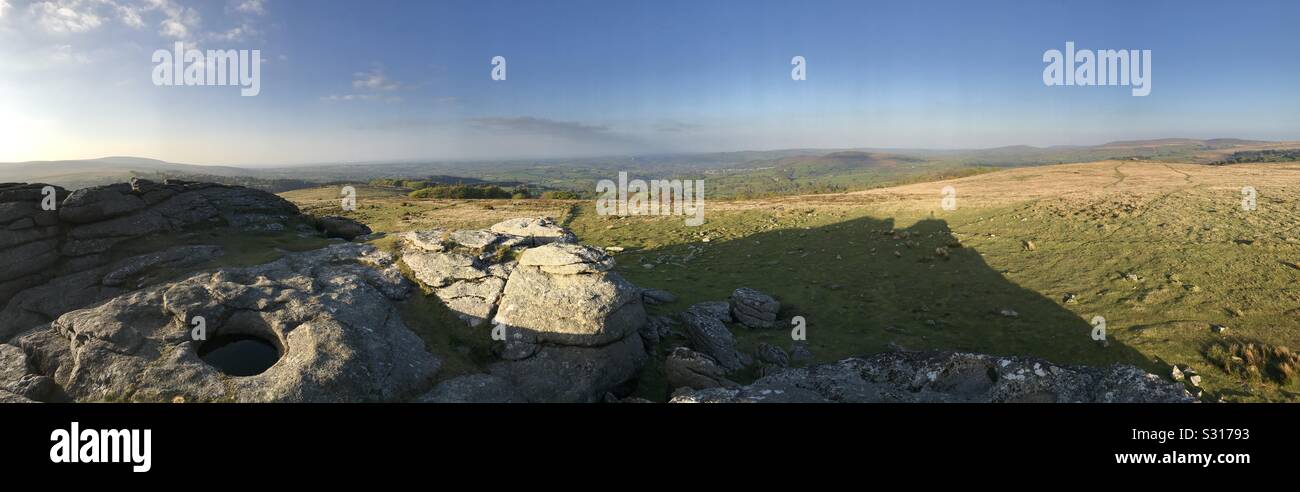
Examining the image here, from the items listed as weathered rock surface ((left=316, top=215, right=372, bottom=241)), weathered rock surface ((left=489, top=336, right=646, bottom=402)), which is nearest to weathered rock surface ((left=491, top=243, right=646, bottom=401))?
weathered rock surface ((left=489, top=336, right=646, bottom=402))

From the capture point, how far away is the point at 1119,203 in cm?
3500

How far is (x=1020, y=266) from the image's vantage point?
24.6m

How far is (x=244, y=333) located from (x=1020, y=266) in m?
32.1

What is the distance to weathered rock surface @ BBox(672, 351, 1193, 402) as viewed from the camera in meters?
10.2

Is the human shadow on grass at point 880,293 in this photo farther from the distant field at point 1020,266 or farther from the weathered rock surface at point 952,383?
the weathered rock surface at point 952,383

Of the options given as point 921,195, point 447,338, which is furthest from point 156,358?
point 921,195

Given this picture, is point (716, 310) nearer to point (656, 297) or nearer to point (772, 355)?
point (656, 297)

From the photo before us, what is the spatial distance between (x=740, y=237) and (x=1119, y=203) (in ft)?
90.5

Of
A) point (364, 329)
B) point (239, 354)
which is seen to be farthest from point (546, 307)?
point (239, 354)

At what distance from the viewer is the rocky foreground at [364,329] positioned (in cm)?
1038

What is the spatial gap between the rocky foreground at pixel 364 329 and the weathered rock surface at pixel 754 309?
23 centimetres

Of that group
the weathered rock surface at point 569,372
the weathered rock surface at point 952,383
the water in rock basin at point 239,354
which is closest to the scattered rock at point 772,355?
the weathered rock surface at point 952,383
